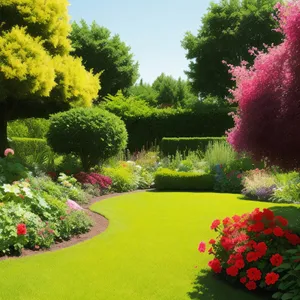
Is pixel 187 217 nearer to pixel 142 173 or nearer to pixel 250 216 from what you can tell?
pixel 250 216

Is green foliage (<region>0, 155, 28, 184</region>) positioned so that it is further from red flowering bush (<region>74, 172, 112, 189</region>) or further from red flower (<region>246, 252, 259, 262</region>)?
red flower (<region>246, 252, 259, 262</region>)

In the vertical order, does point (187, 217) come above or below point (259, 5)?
below

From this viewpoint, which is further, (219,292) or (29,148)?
(29,148)

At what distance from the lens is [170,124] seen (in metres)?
21.8

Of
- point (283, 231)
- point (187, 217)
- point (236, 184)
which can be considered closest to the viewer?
point (283, 231)

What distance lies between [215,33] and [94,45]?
10.1m

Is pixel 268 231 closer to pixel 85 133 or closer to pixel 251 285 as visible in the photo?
pixel 251 285

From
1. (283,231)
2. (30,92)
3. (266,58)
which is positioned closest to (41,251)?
(283,231)

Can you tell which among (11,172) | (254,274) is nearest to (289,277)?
(254,274)

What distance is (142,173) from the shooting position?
14508 mm

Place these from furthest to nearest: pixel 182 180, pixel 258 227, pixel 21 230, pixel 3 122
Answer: pixel 182 180
pixel 3 122
pixel 21 230
pixel 258 227

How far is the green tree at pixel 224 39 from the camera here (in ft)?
102

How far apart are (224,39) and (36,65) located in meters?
23.5

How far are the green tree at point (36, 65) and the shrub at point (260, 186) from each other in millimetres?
5730
